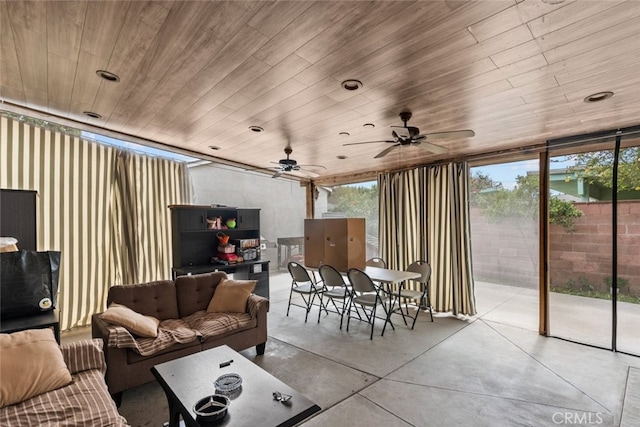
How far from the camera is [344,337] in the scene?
365cm

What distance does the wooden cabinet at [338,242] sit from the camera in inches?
160

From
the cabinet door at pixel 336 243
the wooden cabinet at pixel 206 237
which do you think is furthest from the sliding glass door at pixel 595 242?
the wooden cabinet at pixel 206 237

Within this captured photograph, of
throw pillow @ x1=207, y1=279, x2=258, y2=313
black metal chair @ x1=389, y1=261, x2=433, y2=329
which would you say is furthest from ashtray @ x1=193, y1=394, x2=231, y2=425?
black metal chair @ x1=389, y1=261, x2=433, y2=329

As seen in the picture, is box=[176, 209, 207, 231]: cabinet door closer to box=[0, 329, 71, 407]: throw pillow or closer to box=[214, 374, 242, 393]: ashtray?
box=[0, 329, 71, 407]: throw pillow

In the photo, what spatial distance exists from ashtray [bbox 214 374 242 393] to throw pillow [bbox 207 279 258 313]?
1.43 metres

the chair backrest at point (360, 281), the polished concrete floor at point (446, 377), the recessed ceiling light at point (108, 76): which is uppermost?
the recessed ceiling light at point (108, 76)

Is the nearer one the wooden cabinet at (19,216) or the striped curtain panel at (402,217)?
the wooden cabinet at (19,216)

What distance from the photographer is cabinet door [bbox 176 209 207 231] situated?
4.51 meters

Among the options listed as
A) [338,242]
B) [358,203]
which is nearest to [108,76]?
[338,242]

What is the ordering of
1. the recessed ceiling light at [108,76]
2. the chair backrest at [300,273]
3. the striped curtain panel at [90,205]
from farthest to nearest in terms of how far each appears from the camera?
1. the chair backrest at [300,273]
2. the striped curtain panel at [90,205]
3. the recessed ceiling light at [108,76]

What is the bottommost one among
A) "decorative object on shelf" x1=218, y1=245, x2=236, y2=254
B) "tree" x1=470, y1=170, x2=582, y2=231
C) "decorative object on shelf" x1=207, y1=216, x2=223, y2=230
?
"decorative object on shelf" x1=218, y1=245, x2=236, y2=254

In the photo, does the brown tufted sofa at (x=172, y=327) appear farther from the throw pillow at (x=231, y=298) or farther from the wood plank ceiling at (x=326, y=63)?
the wood plank ceiling at (x=326, y=63)

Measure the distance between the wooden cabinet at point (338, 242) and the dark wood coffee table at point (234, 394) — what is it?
225 cm

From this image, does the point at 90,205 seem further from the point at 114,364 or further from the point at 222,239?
the point at 114,364
